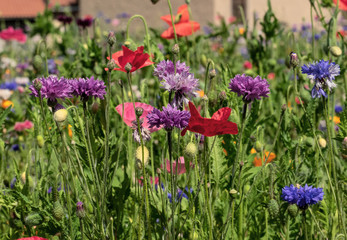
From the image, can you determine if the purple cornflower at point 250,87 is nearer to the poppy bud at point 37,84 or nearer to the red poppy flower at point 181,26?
the poppy bud at point 37,84

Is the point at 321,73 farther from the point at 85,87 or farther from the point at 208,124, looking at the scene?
the point at 85,87

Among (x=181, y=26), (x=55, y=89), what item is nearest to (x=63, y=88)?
(x=55, y=89)

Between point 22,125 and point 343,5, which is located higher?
point 343,5

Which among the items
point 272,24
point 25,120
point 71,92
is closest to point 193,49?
point 272,24

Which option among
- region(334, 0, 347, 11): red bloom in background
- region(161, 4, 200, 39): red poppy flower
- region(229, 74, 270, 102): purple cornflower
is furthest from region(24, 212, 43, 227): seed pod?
region(334, 0, 347, 11): red bloom in background

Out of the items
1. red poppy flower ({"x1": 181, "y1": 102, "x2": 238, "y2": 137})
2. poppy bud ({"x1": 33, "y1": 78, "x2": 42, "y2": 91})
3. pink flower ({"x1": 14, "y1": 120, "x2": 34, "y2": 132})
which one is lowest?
pink flower ({"x1": 14, "y1": 120, "x2": 34, "y2": 132})

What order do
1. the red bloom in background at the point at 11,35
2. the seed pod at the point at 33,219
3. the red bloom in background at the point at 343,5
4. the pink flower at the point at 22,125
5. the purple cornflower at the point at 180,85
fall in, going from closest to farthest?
1. the purple cornflower at the point at 180,85
2. the seed pod at the point at 33,219
3. the red bloom in background at the point at 343,5
4. the pink flower at the point at 22,125
5. the red bloom in background at the point at 11,35

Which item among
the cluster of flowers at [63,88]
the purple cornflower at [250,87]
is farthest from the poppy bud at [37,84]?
the purple cornflower at [250,87]

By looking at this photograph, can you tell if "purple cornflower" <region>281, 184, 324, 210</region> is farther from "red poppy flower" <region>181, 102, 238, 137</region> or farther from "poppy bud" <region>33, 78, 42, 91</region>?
"poppy bud" <region>33, 78, 42, 91</region>

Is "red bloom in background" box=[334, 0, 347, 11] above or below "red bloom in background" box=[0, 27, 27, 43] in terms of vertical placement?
above

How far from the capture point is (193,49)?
2.50m

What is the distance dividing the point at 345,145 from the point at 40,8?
51.5ft

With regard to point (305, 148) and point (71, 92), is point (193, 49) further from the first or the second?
point (71, 92)

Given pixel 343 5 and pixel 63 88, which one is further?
pixel 343 5
